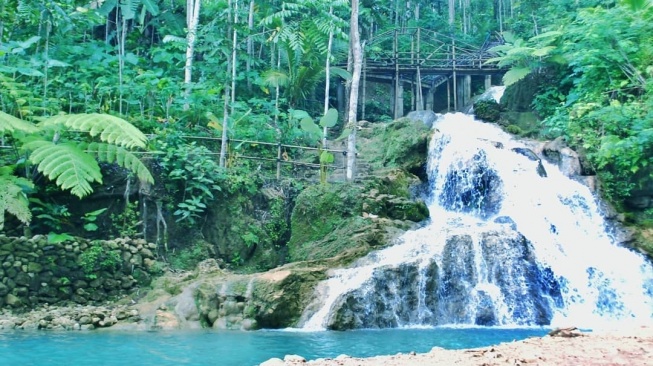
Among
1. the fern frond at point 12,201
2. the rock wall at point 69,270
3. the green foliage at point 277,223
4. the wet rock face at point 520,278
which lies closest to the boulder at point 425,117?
the green foliage at point 277,223

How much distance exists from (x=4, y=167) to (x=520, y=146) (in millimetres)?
13555

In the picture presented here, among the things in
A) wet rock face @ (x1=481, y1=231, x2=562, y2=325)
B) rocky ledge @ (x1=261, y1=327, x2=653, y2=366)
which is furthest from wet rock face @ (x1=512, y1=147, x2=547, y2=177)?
rocky ledge @ (x1=261, y1=327, x2=653, y2=366)

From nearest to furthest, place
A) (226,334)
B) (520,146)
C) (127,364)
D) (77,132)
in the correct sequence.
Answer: (127,364)
(226,334)
(77,132)
(520,146)

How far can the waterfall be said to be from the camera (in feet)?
33.6

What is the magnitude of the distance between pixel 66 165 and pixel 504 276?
8.16m

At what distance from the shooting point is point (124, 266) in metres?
11.3

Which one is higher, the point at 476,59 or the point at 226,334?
the point at 476,59

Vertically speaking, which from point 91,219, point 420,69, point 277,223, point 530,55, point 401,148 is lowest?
point 91,219

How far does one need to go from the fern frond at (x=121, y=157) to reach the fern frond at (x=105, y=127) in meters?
0.71

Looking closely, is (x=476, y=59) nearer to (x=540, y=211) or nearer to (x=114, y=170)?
(x=540, y=211)

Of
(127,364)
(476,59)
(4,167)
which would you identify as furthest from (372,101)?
(127,364)

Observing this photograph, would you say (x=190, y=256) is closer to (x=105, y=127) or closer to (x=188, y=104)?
(x=105, y=127)

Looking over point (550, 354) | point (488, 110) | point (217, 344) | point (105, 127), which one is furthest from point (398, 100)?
point (550, 354)

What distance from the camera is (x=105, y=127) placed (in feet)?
34.0
